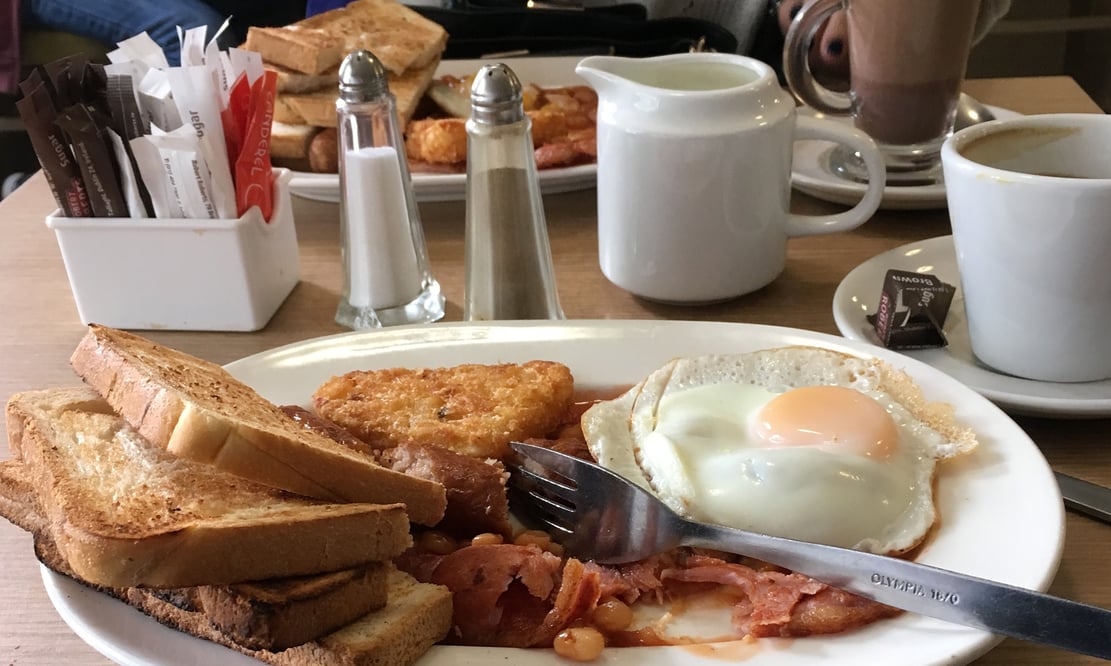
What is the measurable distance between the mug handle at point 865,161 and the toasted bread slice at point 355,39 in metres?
1.41

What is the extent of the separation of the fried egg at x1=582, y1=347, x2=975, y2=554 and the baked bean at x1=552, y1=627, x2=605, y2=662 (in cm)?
27

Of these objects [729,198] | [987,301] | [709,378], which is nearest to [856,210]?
[729,198]

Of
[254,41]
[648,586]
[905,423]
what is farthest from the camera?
[254,41]

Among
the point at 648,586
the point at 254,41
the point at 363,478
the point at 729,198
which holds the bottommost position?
the point at 648,586

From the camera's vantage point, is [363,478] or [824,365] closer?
[363,478]

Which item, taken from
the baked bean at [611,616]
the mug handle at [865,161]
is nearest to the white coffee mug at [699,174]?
the mug handle at [865,161]

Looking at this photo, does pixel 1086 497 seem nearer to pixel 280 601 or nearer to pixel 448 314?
pixel 280 601

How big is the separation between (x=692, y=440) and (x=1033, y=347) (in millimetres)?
543

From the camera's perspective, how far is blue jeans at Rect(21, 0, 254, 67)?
14.6 feet

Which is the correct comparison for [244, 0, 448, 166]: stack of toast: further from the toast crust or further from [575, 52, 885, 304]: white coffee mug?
the toast crust

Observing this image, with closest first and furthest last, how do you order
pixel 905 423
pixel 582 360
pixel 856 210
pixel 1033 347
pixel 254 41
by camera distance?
pixel 905 423 → pixel 1033 347 → pixel 582 360 → pixel 856 210 → pixel 254 41

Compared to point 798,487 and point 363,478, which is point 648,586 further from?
point 363,478

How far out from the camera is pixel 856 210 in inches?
68.9

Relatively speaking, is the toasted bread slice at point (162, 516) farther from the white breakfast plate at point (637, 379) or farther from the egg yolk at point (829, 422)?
the egg yolk at point (829, 422)
